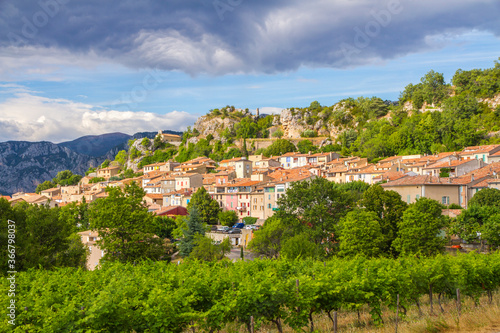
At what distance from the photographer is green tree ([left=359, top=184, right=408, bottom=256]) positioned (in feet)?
102

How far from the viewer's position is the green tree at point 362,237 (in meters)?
28.1

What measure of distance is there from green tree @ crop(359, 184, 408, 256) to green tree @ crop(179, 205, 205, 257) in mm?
16107

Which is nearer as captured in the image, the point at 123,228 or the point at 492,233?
the point at 123,228

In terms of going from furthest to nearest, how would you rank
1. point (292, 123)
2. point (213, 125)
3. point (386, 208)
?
point (213, 125), point (292, 123), point (386, 208)

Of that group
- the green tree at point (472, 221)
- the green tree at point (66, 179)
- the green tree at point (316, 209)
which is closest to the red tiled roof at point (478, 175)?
the green tree at point (472, 221)

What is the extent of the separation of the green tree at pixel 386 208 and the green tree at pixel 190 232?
16.1 meters

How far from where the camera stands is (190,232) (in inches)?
1639

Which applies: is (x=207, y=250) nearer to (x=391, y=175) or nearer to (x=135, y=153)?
(x=391, y=175)

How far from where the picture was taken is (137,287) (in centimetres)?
1240

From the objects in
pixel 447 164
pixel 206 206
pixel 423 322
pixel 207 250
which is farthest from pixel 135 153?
pixel 423 322

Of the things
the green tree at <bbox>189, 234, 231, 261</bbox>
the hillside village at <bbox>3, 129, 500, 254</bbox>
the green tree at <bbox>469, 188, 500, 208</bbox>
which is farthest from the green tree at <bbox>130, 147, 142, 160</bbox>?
the green tree at <bbox>469, 188, 500, 208</bbox>

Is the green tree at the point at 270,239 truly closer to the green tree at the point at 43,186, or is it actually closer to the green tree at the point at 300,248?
the green tree at the point at 300,248

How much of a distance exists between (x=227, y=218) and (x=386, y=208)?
93.7ft

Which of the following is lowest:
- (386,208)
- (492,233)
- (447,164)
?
(492,233)
